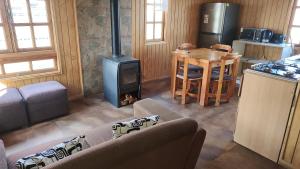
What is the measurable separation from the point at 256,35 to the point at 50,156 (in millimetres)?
4490

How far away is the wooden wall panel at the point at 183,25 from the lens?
4227mm

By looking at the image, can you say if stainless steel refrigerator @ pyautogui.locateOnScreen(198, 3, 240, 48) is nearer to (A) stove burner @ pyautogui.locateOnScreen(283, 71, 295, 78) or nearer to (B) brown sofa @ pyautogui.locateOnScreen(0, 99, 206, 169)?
(A) stove burner @ pyautogui.locateOnScreen(283, 71, 295, 78)

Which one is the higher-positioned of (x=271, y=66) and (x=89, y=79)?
(x=271, y=66)

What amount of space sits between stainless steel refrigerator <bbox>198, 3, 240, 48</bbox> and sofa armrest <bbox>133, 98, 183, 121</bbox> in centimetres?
324

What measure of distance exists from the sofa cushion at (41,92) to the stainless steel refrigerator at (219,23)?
3418mm

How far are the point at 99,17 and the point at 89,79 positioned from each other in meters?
1.06

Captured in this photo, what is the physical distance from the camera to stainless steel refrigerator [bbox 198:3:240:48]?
4.61 meters

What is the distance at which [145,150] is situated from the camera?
1261mm

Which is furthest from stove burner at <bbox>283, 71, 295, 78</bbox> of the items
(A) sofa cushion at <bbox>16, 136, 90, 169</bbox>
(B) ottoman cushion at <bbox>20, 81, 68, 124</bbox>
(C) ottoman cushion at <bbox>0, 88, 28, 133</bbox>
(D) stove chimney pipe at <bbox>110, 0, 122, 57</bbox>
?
(C) ottoman cushion at <bbox>0, 88, 28, 133</bbox>

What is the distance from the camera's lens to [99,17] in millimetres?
3570

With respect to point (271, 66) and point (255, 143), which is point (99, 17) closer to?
point (271, 66)

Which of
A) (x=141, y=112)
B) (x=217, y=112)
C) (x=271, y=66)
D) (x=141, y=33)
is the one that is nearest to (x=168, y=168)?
(x=141, y=112)

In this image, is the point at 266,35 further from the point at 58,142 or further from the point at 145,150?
the point at 58,142

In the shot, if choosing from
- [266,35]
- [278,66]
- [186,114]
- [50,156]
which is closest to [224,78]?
[186,114]
